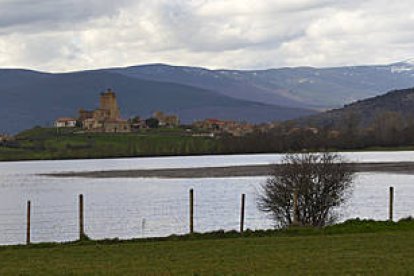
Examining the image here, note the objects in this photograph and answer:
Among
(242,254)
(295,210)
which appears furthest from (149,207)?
(242,254)

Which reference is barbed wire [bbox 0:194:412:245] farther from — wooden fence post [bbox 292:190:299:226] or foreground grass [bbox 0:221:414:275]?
foreground grass [bbox 0:221:414:275]

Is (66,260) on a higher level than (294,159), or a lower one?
lower

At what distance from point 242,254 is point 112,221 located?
116 ft

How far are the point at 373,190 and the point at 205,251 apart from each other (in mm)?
54989

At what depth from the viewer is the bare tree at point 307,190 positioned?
42.8 metres

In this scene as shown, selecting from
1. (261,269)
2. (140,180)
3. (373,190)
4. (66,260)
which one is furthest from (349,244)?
(140,180)

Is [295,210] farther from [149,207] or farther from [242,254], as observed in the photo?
[149,207]

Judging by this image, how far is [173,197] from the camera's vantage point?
8181 centimetres

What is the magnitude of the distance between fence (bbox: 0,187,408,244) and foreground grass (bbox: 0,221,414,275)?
11.9 metres

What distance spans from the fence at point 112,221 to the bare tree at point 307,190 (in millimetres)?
1880

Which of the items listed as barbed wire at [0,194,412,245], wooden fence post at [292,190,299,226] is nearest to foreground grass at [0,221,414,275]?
wooden fence post at [292,190,299,226]

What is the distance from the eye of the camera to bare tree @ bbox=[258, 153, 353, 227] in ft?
140

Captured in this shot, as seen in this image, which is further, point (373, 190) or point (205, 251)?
point (373, 190)

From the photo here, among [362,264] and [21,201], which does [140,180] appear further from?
[362,264]
